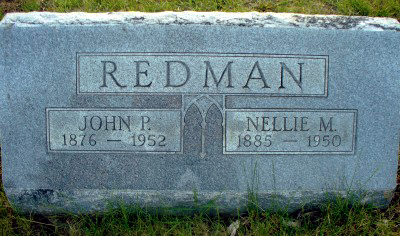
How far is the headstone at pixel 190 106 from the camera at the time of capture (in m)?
2.34

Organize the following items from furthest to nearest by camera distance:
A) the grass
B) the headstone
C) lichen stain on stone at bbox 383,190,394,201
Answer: the grass < lichen stain on stone at bbox 383,190,394,201 < the headstone

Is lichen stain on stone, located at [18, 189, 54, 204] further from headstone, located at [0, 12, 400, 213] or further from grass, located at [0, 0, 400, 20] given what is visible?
grass, located at [0, 0, 400, 20]

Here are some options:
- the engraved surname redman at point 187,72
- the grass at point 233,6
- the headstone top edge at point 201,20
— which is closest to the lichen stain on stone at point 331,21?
the headstone top edge at point 201,20

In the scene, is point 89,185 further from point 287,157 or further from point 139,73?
point 287,157

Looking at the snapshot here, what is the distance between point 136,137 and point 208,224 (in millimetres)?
725

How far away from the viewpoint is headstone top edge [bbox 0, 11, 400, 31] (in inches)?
92.7

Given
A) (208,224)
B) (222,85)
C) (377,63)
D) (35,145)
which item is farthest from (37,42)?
(377,63)

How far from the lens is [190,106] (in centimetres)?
237

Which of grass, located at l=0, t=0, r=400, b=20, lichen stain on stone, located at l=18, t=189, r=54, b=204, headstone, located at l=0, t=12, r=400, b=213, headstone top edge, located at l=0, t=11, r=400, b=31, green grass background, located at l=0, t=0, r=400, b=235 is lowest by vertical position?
green grass background, located at l=0, t=0, r=400, b=235

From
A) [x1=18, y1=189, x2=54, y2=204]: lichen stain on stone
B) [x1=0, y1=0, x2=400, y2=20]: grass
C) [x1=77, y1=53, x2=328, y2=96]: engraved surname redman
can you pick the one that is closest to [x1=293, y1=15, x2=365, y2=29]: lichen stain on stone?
[x1=77, y1=53, x2=328, y2=96]: engraved surname redman

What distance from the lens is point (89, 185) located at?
239 centimetres

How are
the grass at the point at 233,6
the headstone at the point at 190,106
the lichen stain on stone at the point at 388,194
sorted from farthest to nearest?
1. the grass at the point at 233,6
2. the lichen stain on stone at the point at 388,194
3. the headstone at the point at 190,106

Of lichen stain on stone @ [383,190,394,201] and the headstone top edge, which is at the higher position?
the headstone top edge

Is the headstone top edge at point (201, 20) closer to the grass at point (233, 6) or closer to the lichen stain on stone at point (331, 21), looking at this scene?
the lichen stain on stone at point (331, 21)
